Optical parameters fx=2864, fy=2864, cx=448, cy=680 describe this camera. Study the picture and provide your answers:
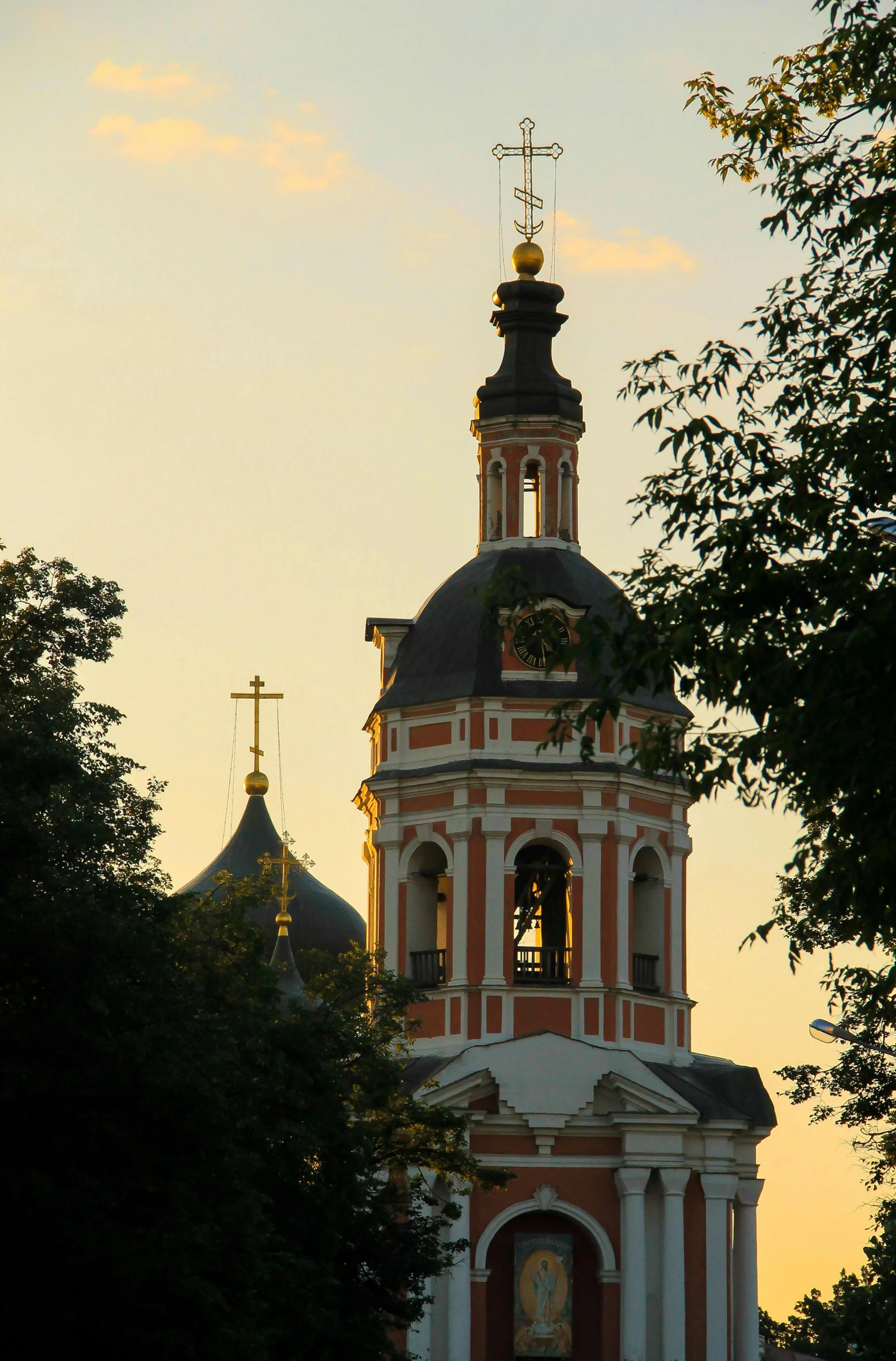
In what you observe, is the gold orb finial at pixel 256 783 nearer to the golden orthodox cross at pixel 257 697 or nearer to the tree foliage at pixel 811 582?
the golden orthodox cross at pixel 257 697

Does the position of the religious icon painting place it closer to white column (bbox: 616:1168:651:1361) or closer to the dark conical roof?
white column (bbox: 616:1168:651:1361)

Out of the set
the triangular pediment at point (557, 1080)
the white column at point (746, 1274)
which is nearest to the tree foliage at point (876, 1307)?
the white column at point (746, 1274)

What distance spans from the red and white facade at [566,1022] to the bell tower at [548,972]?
1.3 inches

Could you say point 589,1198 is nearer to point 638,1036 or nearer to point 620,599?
point 638,1036

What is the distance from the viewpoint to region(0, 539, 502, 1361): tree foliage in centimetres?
2159

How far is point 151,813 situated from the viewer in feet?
85.0

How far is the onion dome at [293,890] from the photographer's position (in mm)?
59062

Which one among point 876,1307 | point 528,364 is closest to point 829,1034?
point 876,1307

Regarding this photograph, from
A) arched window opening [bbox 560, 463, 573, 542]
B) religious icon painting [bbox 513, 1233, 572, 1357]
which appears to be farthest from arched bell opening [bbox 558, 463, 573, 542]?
religious icon painting [bbox 513, 1233, 572, 1357]

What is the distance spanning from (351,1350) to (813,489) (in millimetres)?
15051

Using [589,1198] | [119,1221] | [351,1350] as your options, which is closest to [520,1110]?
[589,1198]

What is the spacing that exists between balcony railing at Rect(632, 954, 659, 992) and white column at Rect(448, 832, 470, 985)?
250cm

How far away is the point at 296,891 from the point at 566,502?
19.4 m

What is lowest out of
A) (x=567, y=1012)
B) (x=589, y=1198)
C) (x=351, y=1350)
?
(x=351, y=1350)
